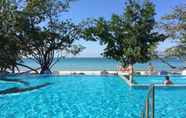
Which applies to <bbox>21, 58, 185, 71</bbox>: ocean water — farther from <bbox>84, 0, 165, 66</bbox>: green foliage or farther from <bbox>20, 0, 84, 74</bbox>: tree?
<bbox>20, 0, 84, 74</bbox>: tree

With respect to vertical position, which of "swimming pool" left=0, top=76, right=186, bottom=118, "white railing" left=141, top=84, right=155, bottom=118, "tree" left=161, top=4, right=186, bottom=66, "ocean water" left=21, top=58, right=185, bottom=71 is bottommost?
"swimming pool" left=0, top=76, right=186, bottom=118

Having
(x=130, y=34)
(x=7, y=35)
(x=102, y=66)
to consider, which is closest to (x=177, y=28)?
(x=130, y=34)

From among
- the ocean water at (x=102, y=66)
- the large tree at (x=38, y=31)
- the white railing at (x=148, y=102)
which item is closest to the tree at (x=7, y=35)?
the large tree at (x=38, y=31)

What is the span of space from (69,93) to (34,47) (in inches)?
409

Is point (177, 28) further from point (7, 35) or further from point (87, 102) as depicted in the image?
point (7, 35)

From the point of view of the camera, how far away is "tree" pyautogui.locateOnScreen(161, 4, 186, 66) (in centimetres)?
1692

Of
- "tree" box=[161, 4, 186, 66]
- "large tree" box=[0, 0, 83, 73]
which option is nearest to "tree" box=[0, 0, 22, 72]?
"large tree" box=[0, 0, 83, 73]

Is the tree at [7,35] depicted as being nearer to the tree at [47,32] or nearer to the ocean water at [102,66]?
the tree at [47,32]

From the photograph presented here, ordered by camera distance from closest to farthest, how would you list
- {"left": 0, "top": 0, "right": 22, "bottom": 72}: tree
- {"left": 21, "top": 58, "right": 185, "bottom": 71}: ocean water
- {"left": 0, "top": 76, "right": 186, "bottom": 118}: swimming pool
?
{"left": 0, "top": 76, "right": 186, "bottom": 118}: swimming pool → {"left": 0, "top": 0, "right": 22, "bottom": 72}: tree → {"left": 21, "top": 58, "right": 185, "bottom": 71}: ocean water

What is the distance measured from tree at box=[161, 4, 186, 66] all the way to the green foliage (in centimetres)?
828

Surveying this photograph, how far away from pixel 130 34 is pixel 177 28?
9949 millimetres

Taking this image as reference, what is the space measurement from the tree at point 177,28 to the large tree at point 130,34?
8.28 meters

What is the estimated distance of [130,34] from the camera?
88.7 ft

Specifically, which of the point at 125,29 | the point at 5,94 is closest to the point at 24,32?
the point at 125,29
